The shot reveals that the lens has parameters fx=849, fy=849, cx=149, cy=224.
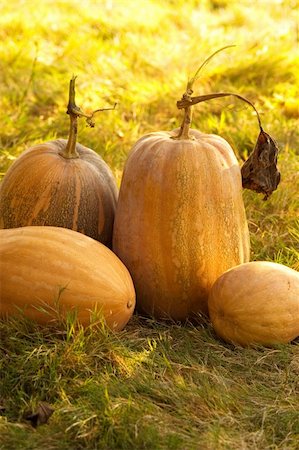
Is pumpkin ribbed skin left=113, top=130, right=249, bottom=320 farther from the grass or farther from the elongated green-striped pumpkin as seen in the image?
Result: the grass

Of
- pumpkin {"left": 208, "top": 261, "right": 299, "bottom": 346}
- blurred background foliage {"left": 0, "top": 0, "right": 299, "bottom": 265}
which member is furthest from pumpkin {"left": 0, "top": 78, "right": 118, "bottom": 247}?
blurred background foliage {"left": 0, "top": 0, "right": 299, "bottom": 265}

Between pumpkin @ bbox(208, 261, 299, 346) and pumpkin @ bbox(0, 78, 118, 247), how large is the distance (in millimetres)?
579

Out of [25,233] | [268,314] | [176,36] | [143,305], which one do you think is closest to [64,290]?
[25,233]

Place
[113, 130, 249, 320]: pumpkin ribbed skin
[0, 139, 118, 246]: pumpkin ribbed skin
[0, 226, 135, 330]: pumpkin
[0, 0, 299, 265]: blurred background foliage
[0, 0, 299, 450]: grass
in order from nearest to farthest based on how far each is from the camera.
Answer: [0, 0, 299, 450]: grass, [0, 226, 135, 330]: pumpkin, [113, 130, 249, 320]: pumpkin ribbed skin, [0, 139, 118, 246]: pumpkin ribbed skin, [0, 0, 299, 265]: blurred background foliage

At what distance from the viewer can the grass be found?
2410 mm

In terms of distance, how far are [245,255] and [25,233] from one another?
86 cm

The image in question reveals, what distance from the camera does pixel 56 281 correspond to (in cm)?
282

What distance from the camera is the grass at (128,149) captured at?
94.9 inches

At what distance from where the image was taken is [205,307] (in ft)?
10.4

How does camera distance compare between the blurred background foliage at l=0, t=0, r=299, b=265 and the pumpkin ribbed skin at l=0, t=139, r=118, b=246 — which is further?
the blurred background foliage at l=0, t=0, r=299, b=265

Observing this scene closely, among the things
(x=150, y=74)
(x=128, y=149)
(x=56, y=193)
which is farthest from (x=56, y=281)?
(x=150, y=74)

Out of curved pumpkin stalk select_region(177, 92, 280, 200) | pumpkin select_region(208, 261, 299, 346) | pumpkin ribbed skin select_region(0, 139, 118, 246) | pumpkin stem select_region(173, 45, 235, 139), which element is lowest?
pumpkin select_region(208, 261, 299, 346)

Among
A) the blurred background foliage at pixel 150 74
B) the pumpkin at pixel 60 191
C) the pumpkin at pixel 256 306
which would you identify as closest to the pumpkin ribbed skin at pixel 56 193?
the pumpkin at pixel 60 191

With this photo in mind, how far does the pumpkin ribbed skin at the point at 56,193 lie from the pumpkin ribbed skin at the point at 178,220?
0.39 ft
